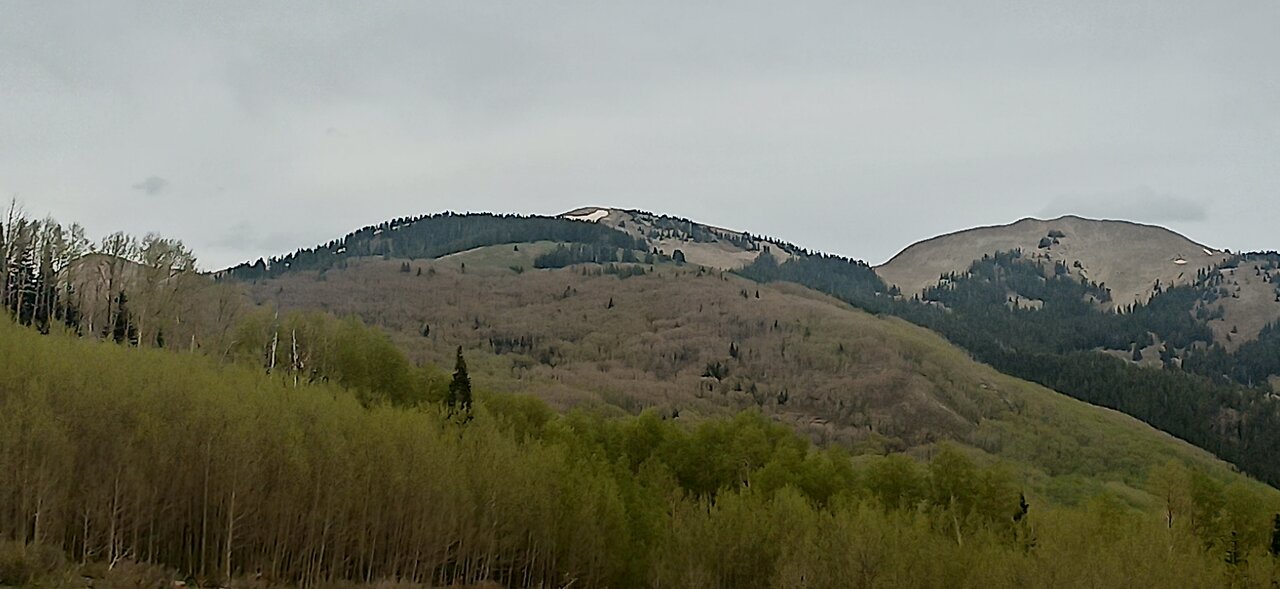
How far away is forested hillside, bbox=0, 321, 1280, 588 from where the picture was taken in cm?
4075

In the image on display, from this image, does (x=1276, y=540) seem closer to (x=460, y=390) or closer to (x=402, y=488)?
(x=402, y=488)

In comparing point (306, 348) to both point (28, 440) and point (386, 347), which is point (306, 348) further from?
point (28, 440)

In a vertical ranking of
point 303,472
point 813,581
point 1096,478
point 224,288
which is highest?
point 224,288

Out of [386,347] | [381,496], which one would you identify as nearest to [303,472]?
[381,496]

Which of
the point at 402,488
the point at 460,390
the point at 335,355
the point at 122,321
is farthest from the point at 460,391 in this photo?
the point at 122,321

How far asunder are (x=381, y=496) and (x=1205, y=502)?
5810 centimetres

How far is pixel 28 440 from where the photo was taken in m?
37.5

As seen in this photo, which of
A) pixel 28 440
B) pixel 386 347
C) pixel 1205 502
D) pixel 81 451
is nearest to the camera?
pixel 28 440

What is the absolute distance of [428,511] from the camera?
53.5m

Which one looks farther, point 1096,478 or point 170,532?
point 1096,478

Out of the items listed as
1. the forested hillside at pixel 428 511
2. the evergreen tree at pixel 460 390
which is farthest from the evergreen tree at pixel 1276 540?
the evergreen tree at pixel 460 390

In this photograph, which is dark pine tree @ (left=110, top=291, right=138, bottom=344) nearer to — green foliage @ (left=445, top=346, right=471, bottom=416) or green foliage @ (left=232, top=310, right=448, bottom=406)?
green foliage @ (left=232, top=310, right=448, bottom=406)

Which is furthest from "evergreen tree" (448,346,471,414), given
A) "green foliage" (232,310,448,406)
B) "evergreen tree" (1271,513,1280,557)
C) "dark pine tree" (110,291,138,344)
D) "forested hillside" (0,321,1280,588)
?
"evergreen tree" (1271,513,1280,557)

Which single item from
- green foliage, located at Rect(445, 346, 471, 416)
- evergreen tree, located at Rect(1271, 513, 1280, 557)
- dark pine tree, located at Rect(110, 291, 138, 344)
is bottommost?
evergreen tree, located at Rect(1271, 513, 1280, 557)
